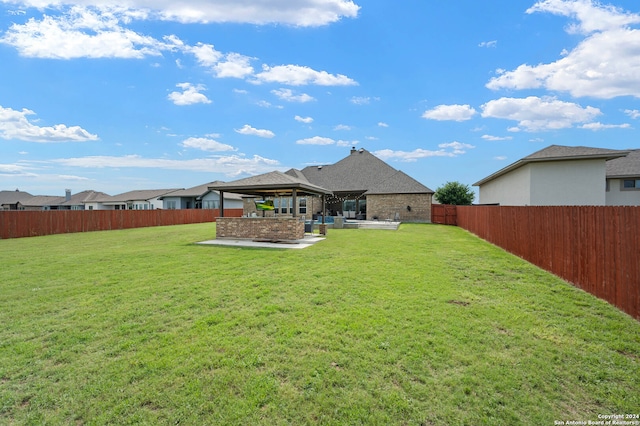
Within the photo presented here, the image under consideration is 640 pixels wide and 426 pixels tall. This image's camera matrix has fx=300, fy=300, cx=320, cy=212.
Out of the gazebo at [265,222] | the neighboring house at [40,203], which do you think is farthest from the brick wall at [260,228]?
the neighboring house at [40,203]

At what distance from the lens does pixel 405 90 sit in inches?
696

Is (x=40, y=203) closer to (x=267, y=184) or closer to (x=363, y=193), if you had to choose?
(x=363, y=193)

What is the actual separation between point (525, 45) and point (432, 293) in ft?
43.0

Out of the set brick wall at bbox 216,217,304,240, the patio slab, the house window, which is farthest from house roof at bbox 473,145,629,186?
brick wall at bbox 216,217,304,240

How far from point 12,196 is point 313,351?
2943 inches

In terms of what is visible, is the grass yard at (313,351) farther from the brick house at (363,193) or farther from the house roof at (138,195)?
the house roof at (138,195)

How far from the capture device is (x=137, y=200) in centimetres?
4391

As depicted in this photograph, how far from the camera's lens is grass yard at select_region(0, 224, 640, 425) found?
2.66 meters

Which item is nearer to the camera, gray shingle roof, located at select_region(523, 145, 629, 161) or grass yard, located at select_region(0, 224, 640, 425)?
grass yard, located at select_region(0, 224, 640, 425)

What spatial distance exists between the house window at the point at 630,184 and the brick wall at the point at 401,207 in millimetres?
12359

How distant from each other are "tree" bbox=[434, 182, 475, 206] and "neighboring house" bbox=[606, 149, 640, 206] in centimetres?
1455

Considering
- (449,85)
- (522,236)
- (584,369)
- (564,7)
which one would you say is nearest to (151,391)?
(584,369)
